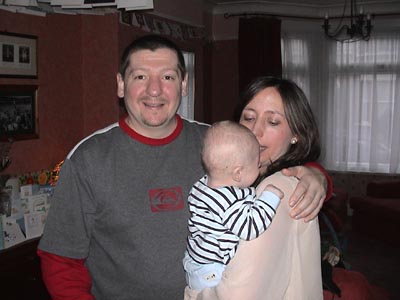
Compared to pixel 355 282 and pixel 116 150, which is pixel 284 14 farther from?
pixel 116 150

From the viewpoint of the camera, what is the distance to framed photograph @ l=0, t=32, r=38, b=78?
3287mm

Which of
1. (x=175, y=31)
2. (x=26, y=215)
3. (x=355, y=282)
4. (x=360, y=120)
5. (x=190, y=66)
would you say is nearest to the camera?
(x=355, y=282)

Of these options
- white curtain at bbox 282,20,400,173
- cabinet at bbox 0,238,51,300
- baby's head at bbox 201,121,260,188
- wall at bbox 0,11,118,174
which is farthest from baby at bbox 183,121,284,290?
white curtain at bbox 282,20,400,173

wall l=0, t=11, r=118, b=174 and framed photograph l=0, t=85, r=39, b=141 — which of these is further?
wall l=0, t=11, r=118, b=174

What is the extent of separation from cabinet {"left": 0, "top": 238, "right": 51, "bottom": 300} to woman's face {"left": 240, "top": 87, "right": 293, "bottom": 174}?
212 centimetres

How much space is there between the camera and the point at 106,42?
4.03 metres

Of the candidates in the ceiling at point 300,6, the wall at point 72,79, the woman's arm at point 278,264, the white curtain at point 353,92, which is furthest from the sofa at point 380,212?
the woman's arm at point 278,264

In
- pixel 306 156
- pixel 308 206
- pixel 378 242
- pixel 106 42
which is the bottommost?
pixel 378 242

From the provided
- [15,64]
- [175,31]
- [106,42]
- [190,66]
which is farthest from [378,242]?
[15,64]

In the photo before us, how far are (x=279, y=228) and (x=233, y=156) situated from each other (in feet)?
0.86

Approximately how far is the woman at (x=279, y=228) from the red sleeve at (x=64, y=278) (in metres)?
0.34

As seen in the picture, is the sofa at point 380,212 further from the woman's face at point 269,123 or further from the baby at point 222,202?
the baby at point 222,202

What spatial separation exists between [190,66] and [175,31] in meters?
0.89

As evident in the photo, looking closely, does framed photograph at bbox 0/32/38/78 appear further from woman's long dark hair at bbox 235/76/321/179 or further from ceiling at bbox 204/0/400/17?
ceiling at bbox 204/0/400/17
